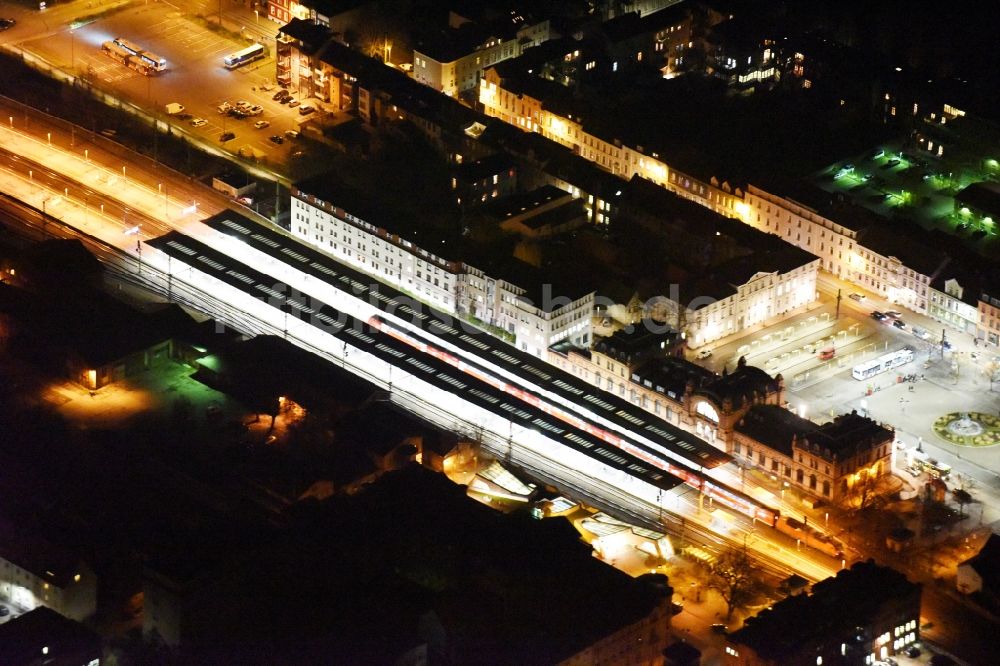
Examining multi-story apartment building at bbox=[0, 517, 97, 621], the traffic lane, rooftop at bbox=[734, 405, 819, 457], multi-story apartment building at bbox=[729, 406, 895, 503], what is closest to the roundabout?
multi-story apartment building at bbox=[729, 406, 895, 503]

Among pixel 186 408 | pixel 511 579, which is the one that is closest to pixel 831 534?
pixel 511 579

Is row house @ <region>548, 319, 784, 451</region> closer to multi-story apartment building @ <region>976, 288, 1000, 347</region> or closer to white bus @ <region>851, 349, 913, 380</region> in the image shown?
white bus @ <region>851, 349, 913, 380</region>

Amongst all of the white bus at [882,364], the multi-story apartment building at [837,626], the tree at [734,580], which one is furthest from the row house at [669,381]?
the multi-story apartment building at [837,626]

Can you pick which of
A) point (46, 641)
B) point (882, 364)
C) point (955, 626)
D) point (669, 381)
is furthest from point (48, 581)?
point (882, 364)

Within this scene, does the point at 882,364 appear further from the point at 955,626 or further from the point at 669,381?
the point at 955,626

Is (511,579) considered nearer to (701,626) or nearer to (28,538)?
(701,626)

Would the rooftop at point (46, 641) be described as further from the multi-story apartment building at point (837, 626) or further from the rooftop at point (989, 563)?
the rooftop at point (989, 563)
